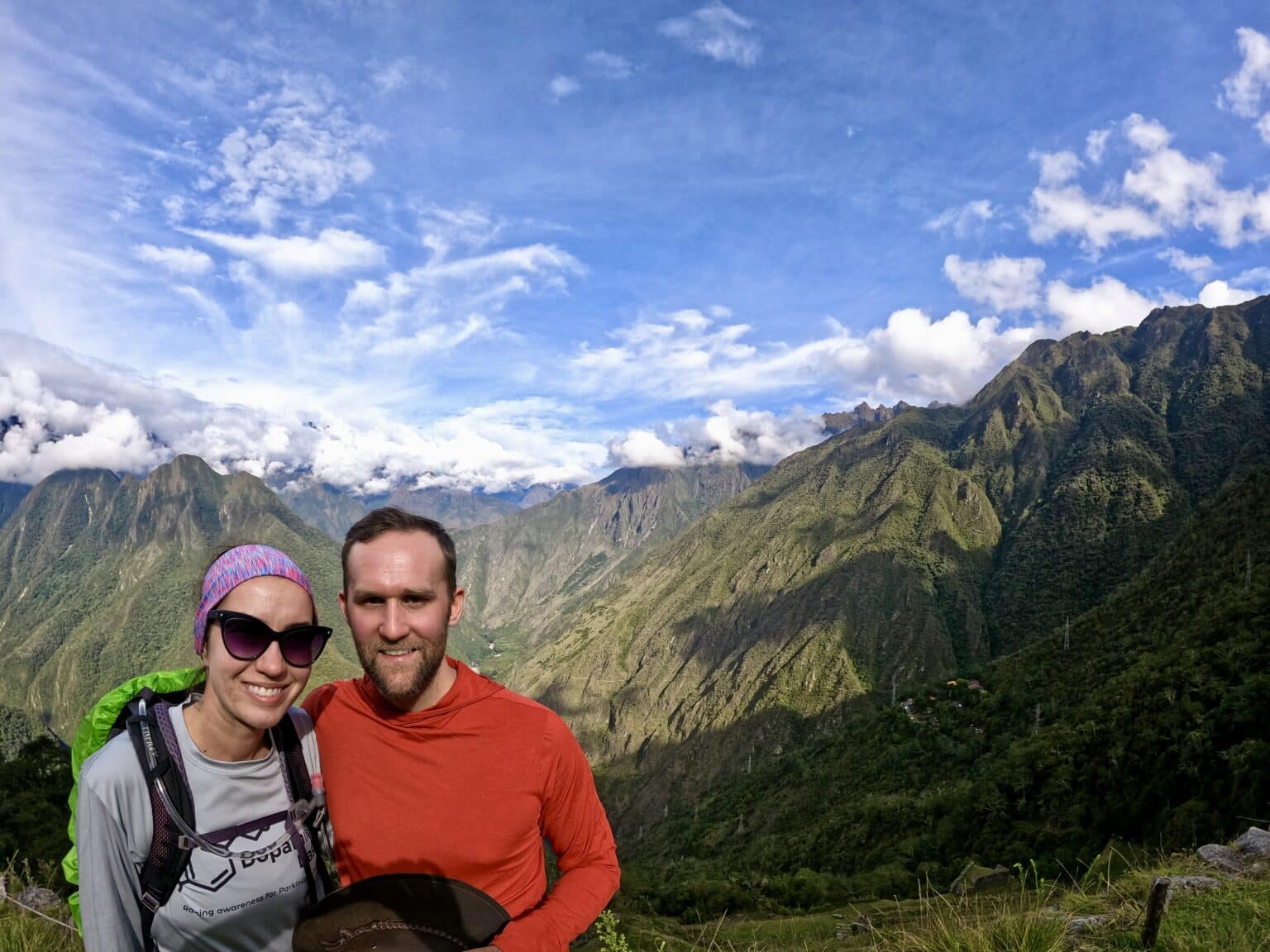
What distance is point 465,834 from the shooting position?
318cm

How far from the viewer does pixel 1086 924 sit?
16.3 ft

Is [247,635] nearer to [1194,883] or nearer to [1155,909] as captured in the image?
[1155,909]

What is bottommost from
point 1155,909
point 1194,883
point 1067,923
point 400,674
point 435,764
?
point 1194,883

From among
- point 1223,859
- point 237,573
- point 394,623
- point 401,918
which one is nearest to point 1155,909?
point 1223,859

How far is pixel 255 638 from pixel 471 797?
1.32 meters

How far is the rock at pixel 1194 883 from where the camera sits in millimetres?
5684

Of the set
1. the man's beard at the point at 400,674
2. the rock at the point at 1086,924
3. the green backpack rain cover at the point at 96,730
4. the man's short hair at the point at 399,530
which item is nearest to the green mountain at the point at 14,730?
the green backpack rain cover at the point at 96,730

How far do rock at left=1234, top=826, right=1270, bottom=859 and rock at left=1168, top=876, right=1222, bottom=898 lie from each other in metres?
1.97

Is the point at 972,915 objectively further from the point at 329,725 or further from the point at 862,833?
the point at 862,833

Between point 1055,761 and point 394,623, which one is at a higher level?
point 394,623

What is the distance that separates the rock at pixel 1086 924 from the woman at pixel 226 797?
213 inches

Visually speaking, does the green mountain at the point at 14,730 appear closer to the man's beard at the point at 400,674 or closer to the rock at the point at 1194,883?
the man's beard at the point at 400,674

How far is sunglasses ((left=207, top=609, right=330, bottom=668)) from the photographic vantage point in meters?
3.06

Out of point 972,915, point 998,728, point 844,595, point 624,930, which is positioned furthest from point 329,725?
point 844,595
